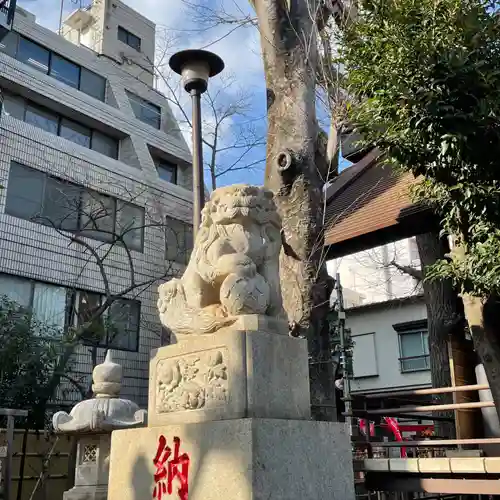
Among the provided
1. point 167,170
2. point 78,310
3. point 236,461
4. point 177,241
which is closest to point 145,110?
point 167,170

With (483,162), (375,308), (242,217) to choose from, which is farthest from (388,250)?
(242,217)

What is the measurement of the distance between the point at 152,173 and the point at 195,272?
13.7m

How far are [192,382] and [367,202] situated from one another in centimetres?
672

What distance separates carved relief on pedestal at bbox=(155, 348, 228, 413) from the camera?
3.48m

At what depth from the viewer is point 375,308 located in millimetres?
24266

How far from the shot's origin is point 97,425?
232 inches

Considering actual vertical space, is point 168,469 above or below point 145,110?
below

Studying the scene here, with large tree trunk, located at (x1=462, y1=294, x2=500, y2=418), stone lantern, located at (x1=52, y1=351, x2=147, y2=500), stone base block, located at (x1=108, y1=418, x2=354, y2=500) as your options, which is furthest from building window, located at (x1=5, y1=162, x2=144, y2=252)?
stone base block, located at (x1=108, y1=418, x2=354, y2=500)

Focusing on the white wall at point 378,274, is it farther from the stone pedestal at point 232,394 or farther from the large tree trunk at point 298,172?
the stone pedestal at point 232,394

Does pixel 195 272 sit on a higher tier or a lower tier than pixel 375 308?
lower

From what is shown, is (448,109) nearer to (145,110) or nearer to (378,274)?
(145,110)

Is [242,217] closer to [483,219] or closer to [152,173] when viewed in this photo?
[483,219]

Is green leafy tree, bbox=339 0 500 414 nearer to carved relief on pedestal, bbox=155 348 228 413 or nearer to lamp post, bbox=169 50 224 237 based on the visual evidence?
lamp post, bbox=169 50 224 237

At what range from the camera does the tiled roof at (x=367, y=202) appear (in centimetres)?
856
